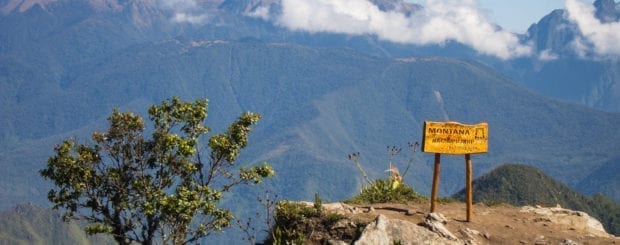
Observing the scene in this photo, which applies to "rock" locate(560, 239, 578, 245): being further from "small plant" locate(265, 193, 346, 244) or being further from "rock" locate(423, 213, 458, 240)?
"small plant" locate(265, 193, 346, 244)

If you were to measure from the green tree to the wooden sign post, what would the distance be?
8.07 meters

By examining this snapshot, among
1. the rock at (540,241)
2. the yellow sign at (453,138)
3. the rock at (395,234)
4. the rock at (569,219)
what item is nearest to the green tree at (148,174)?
the rock at (395,234)

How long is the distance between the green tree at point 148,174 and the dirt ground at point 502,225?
277 inches

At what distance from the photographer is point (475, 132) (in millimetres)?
33531

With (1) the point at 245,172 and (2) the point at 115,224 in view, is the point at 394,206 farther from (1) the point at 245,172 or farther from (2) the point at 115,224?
(2) the point at 115,224

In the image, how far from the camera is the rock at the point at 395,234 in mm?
29266

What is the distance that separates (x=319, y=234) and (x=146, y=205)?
7139 millimetres

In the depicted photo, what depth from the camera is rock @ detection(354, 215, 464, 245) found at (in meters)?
29.3

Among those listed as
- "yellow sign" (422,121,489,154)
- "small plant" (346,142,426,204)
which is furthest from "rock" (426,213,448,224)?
"small plant" (346,142,426,204)

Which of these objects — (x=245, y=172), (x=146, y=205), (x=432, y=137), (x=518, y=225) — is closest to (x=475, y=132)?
(x=432, y=137)

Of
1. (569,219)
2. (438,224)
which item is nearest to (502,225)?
(438,224)

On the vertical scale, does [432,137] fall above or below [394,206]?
above

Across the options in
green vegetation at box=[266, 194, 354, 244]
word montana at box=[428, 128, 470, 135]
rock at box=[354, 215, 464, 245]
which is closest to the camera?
rock at box=[354, 215, 464, 245]

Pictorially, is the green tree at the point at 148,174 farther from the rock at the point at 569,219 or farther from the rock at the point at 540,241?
the rock at the point at 569,219
